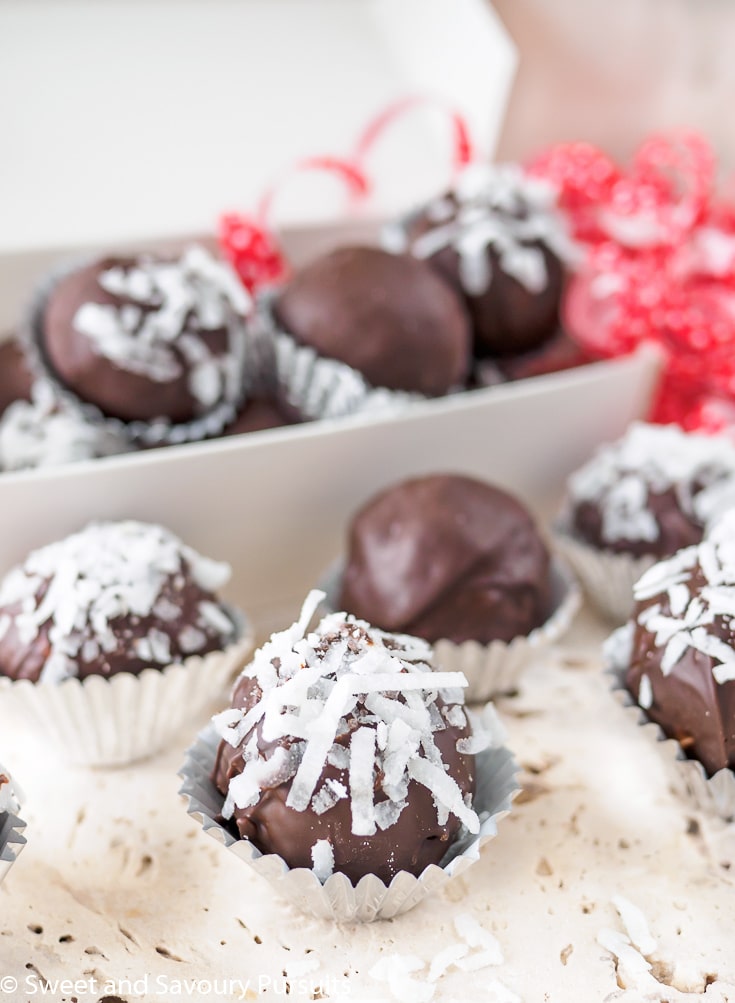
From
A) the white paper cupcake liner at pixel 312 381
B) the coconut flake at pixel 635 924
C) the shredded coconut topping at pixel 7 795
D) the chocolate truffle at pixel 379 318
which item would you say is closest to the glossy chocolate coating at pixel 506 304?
the chocolate truffle at pixel 379 318

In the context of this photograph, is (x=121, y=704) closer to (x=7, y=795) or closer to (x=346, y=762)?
(x=7, y=795)

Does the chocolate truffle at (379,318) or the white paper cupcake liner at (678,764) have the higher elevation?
the chocolate truffle at (379,318)

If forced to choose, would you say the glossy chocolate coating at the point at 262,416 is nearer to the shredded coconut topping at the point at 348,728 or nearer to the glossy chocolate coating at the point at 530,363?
the glossy chocolate coating at the point at 530,363

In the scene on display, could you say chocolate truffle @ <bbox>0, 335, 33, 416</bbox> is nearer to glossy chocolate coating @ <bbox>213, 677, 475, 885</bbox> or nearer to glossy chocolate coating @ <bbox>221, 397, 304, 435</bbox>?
glossy chocolate coating @ <bbox>221, 397, 304, 435</bbox>

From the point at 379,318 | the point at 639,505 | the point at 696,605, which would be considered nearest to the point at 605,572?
the point at 639,505

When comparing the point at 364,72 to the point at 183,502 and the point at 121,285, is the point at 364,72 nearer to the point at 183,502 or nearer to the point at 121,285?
the point at 121,285

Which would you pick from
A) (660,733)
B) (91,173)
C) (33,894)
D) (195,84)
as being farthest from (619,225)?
(33,894)
